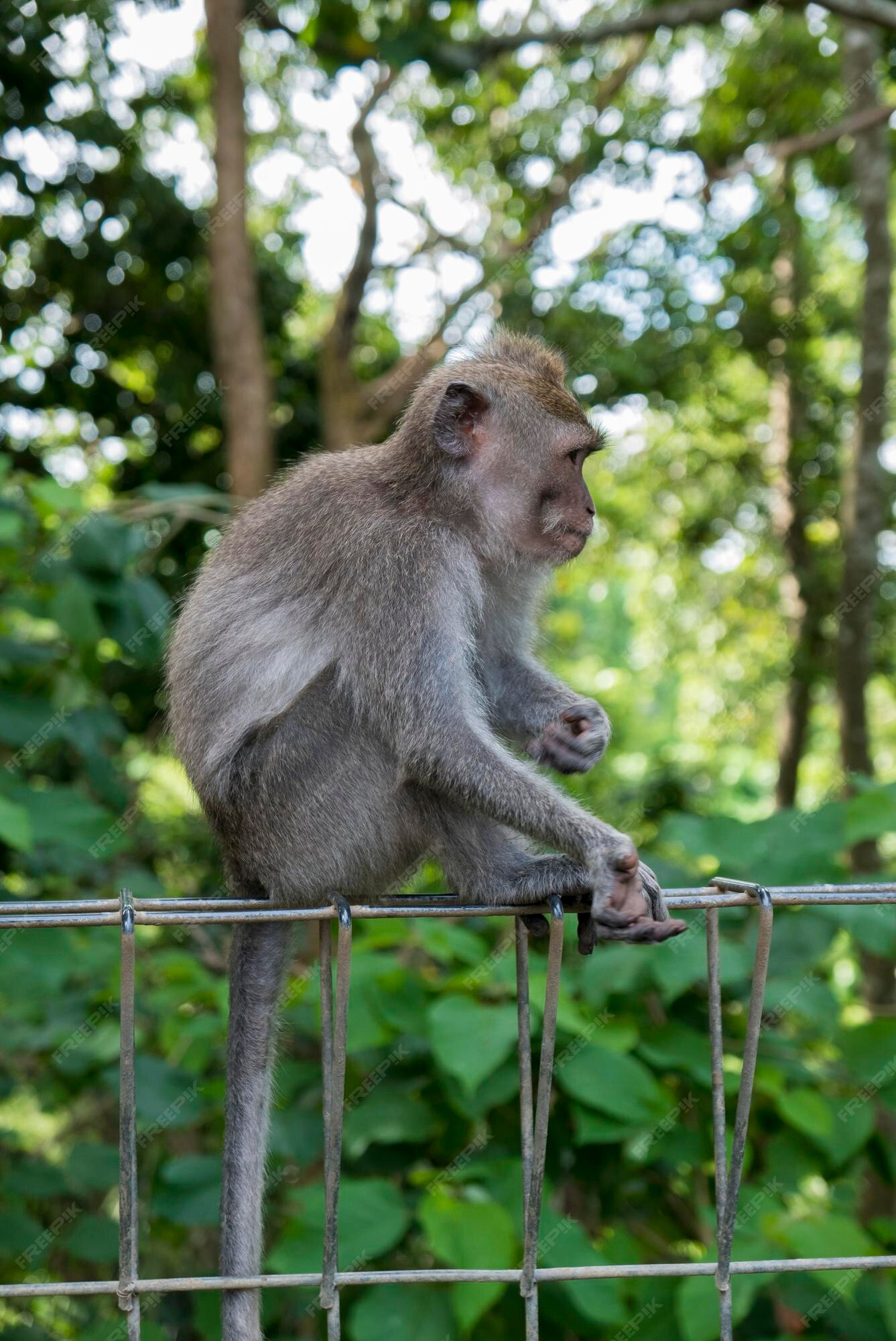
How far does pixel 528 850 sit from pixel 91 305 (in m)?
7.17

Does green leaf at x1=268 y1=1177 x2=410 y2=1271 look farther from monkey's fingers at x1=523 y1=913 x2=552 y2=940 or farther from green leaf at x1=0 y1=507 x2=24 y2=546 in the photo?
green leaf at x1=0 y1=507 x2=24 y2=546

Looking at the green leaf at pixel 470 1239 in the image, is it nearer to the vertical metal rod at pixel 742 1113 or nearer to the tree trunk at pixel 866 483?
the vertical metal rod at pixel 742 1113

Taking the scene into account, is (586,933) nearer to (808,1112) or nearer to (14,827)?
(808,1112)

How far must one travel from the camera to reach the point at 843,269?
1371 centimetres

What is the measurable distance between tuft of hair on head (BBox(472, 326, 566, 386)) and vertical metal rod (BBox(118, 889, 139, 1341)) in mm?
2077

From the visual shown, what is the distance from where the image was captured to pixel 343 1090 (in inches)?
79.9

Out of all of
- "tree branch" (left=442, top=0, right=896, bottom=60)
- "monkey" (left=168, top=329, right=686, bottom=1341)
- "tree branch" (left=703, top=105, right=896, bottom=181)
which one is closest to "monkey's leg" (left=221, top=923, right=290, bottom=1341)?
"monkey" (left=168, top=329, right=686, bottom=1341)

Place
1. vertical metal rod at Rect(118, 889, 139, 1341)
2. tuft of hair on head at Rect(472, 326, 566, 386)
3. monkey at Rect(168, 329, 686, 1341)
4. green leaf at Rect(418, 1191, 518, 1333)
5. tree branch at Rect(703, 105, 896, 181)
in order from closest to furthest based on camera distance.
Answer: vertical metal rod at Rect(118, 889, 139, 1341) < green leaf at Rect(418, 1191, 518, 1333) < monkey at Rect(168, 329, 686, 1341) < tuft of hair on head at Rect(472, 326, 566, 386) < tree branch at Rect(703, 105, 896, 181)

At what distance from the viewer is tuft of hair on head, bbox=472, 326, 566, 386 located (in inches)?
137

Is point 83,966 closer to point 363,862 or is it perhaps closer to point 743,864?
point 363,862

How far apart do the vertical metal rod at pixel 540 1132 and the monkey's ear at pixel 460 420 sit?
150cm

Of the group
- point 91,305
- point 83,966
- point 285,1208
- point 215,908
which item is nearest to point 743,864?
point 215,908

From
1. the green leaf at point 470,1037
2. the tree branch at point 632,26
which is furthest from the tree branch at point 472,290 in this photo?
the green leaf at point 470,1037

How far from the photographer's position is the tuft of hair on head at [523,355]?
3.48 metres
